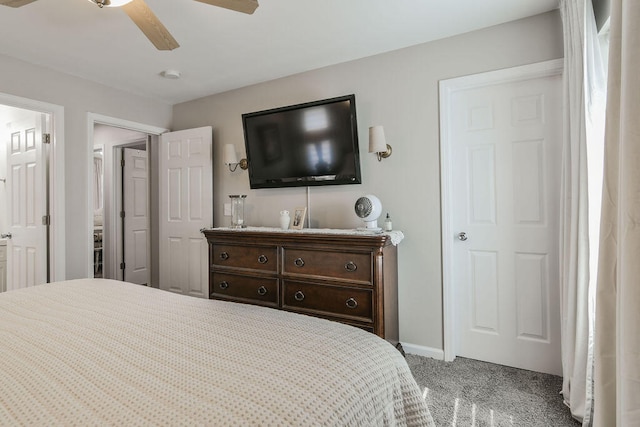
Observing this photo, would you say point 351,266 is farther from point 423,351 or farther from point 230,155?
point 230,155

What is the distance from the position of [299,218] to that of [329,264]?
647 millimetres

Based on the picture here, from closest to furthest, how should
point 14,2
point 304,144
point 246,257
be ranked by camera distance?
point 14,2 < point 246,257 < point 304,144

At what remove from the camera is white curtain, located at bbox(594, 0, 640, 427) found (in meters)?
0.61

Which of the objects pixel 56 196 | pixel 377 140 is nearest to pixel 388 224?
pixel 377 140

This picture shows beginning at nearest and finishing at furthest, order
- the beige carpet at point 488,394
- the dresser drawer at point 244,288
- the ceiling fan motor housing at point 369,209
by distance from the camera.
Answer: the beige carpet at point 488,394
the ceiling fan motor housing at point 369,209
the dresser drawer at point 244,288

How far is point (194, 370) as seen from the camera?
91 centimetres

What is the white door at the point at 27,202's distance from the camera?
3.09 meters

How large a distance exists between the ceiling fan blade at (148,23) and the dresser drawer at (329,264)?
160cm

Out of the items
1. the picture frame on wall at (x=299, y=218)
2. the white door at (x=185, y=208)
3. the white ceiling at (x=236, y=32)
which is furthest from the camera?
the white door at (x=185, y=208)

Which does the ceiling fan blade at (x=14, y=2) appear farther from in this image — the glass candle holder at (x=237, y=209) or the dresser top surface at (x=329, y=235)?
the glass candle holder at (x=237, y=209)

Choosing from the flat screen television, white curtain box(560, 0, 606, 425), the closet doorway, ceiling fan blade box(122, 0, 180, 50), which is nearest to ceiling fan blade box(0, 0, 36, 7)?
ceiling fan blade box(122, 0, 180, 50)

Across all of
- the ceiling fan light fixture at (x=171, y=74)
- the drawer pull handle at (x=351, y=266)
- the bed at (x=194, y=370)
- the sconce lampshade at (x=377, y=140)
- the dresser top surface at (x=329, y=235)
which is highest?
the ceiling fan light fixture at (x=171, y=74)

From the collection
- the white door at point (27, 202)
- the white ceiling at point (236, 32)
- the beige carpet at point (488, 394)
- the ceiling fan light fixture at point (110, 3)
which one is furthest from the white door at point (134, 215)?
the beige carpet at point (488, 394)

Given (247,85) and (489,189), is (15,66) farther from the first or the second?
(489,189)
